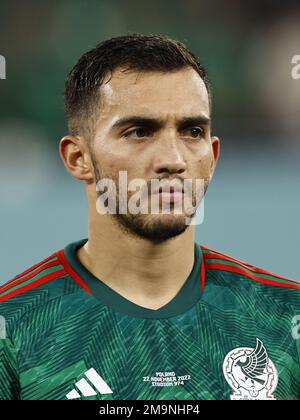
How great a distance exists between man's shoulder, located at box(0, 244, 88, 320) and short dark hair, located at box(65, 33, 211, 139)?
0.64 m

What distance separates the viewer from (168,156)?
279cm

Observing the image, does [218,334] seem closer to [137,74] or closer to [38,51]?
[137,74]

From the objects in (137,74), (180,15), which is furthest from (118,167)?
(180,15)

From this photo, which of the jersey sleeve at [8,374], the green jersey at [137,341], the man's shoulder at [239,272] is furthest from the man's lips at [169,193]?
the jersey sleeve at [8,374]

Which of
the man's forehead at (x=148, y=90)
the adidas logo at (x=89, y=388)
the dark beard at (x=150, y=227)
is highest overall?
the man's forehead at (x=148, y=90)

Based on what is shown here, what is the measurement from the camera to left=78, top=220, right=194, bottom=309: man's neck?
3020 mm

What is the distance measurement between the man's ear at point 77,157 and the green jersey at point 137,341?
39 centimetres

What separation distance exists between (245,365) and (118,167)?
1.03m

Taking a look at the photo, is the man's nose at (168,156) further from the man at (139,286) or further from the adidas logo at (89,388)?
the adidas logo at (89,388)

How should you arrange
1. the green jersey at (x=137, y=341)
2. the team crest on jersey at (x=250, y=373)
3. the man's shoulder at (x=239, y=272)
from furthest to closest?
the man's shoulder at (x=239, y=272) → the team crest on jersey at (x=250, y=373) → the green jersey at (x=137, y=341)

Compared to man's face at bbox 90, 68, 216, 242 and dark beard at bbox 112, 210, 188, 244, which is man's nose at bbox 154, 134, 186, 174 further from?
dark beard at bbox 112, 210, 188, 244

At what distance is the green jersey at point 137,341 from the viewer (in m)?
2.88

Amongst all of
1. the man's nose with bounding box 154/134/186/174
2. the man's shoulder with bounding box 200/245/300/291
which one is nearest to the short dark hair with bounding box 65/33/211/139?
the man's nose with bounding box 154/134/186/174

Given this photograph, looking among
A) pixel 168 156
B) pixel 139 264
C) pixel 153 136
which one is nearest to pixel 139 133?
pixel 153 136
